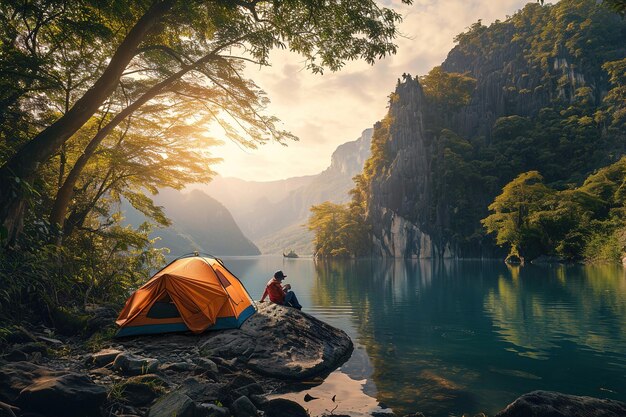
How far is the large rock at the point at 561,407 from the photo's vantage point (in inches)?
264

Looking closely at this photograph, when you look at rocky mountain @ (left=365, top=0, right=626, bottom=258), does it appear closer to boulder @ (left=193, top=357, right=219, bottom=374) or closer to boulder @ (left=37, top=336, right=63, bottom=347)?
boulder @ (left=193, top=357, right=219, bottom=374)

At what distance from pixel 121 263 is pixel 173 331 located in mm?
8329

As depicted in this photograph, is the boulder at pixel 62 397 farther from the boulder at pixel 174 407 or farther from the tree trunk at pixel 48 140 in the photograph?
the tree trunk at pixel 48 140

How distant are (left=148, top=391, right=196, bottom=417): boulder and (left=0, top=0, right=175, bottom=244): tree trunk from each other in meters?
6.87

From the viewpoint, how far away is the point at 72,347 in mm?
10047

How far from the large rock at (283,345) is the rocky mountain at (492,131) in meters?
74.0

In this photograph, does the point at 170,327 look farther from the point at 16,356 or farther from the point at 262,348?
the point at 16,356

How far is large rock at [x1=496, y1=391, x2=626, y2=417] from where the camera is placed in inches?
264

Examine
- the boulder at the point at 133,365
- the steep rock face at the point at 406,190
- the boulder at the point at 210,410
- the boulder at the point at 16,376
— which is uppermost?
Result: the steep rock face at the point at 406,190

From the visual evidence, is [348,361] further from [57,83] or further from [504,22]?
[504,22]

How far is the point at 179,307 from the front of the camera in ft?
35.9

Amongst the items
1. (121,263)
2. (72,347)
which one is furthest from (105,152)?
(72,347)

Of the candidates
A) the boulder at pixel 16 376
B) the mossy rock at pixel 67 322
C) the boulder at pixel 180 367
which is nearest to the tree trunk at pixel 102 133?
the mossy rock at pixel 67 322

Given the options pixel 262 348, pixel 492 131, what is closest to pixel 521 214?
pixel 492 131
